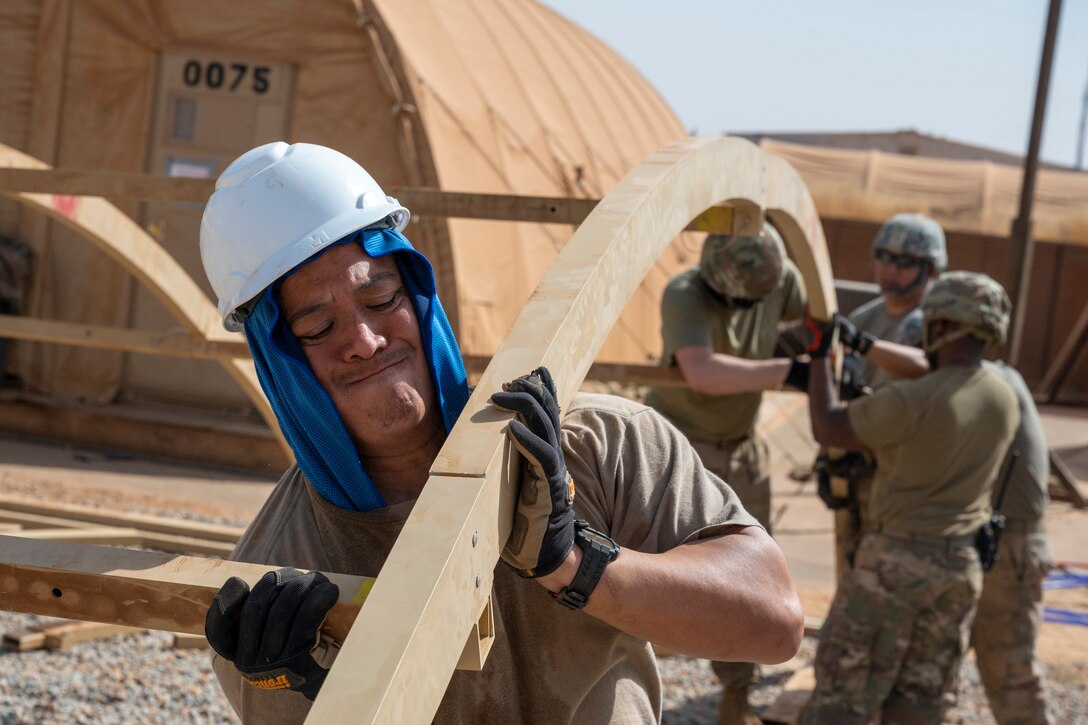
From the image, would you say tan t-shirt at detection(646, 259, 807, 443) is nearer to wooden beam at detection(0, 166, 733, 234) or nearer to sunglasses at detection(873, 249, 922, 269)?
sunglasses at detection(873, 249, 922, 269)

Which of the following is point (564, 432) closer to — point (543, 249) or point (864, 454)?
point (864, 454)

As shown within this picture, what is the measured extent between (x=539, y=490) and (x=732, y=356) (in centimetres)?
344

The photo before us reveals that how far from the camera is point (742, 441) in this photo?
16.6ft

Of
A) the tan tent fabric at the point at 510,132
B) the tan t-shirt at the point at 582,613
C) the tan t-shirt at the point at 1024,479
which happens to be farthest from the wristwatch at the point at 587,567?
the tan tent fabric at the point at 510,132

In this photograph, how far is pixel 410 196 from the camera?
128 inches

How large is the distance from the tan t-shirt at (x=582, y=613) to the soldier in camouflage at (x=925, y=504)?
8.10ft

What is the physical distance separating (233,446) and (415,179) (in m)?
2.47

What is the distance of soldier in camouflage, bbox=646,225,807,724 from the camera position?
4.38 meters

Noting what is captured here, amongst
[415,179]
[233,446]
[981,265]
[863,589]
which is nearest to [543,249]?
[415,179]

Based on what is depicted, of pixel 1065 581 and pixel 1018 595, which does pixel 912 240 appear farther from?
pixel 1065 581

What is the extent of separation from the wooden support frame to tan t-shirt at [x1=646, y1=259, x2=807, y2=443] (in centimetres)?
253

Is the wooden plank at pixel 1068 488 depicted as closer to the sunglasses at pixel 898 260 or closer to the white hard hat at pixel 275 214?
the sunglasses at pixel 898 260

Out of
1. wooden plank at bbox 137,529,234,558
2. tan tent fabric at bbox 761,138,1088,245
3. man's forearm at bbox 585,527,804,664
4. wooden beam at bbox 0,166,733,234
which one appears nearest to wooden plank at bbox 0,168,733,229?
wooden beam at bbox 0,166,733,234

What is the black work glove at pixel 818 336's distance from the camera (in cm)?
417
